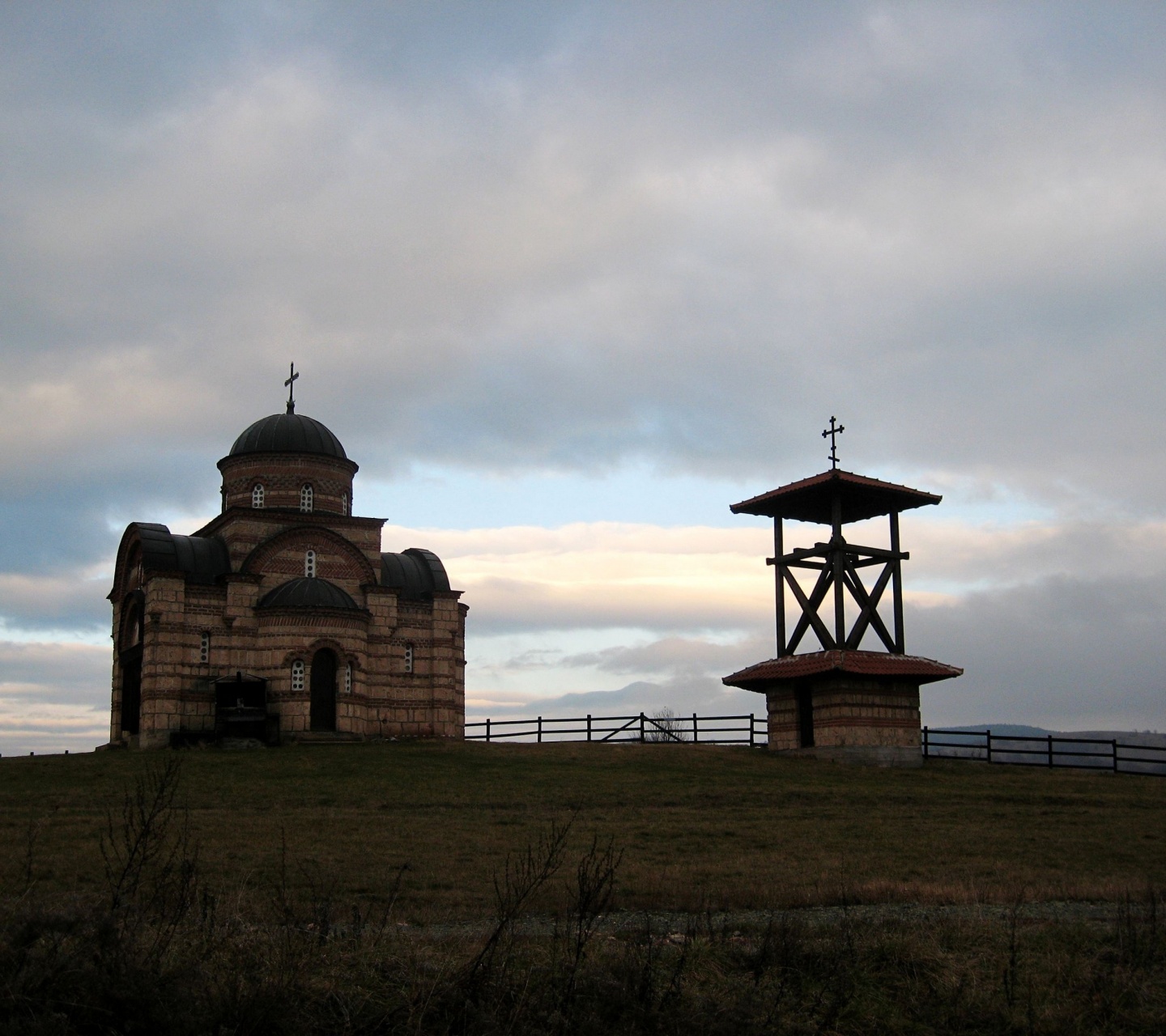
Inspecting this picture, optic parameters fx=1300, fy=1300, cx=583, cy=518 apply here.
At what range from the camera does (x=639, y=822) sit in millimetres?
22391

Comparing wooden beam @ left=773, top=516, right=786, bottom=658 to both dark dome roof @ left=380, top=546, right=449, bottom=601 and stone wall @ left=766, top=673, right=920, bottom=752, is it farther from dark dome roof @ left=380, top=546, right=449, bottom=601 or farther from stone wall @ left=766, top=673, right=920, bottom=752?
dark dome roof @ left=380, top=546, right=449, bottom=601

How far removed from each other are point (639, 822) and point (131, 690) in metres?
26.7

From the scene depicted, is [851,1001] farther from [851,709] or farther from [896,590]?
[896,590]

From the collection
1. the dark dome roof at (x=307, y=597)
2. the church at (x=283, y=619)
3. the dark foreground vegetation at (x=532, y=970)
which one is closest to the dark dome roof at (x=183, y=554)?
the church at (x=283, y=619)

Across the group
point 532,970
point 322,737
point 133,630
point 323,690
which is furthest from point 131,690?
point 532,970

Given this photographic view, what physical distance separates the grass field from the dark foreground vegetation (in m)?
1.50

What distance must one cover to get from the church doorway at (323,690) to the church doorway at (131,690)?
5.63 metres

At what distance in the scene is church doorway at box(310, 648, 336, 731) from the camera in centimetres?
4134

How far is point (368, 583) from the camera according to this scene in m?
44.5

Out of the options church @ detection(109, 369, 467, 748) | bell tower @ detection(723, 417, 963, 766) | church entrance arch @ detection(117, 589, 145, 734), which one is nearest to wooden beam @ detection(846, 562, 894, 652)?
bell tower @ detection(723, 417, 963, 766)

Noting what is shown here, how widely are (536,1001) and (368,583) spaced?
117ft

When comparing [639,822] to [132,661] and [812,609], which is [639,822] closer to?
[812,609]

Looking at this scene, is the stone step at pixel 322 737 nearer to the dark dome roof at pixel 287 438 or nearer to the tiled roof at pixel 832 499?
the dark dome roof at pixel 287 438

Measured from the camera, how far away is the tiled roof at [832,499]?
36.8 meters
